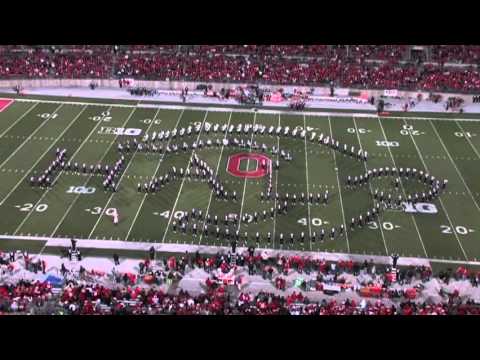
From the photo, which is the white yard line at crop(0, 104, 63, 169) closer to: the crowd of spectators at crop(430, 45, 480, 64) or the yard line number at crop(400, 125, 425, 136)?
the yard line number at crop(400, 125, 425, 136)

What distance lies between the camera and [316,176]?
25.8 meters

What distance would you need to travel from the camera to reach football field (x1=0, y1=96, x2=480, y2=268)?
21.8 metres

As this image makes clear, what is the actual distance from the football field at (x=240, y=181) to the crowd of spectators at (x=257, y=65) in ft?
13.1

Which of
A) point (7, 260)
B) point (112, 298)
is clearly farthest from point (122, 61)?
point (112, 298)

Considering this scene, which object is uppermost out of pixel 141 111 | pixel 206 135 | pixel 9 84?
pixel 9 84

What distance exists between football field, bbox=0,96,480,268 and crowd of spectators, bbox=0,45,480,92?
13.1ft

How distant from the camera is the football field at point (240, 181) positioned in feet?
71.4

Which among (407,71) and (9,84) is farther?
(407,71)

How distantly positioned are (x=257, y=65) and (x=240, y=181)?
1468 cm

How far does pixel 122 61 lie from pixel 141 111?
7243mm

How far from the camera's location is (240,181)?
25.2 meters

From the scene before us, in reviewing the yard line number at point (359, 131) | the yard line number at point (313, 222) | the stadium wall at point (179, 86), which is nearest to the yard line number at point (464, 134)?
the yard line number at point (359, 131)

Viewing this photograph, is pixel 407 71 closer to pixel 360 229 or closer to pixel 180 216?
pixel 360 229

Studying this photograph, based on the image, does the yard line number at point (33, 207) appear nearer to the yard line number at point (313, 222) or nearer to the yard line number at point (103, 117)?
the yard line number at point (103, 117)
